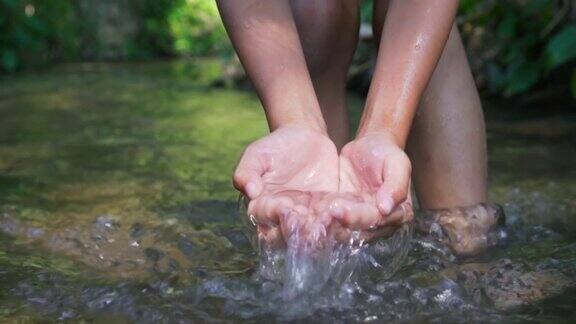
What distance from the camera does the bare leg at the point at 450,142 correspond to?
72.4 inches

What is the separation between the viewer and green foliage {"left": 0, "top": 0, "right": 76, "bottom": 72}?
27.9ft

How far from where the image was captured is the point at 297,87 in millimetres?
1574

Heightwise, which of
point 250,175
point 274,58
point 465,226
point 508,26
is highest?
point 508,26

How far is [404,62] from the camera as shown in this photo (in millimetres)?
1548

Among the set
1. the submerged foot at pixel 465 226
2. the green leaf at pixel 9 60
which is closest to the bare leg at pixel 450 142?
the submerged foot at pixel 465 226

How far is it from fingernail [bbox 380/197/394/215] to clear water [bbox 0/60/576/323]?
9 centimetres

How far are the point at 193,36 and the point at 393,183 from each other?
466 inches

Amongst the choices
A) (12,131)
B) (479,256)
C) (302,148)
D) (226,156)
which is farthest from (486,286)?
(12,131)

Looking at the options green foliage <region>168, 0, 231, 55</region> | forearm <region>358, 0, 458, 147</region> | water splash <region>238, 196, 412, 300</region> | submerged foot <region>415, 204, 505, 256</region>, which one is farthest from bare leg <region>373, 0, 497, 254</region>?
green foliage <region>168, 0, 231, 55</region>

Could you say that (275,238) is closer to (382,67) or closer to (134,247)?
(382,67)

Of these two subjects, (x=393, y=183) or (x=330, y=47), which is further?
(x=330, y=47)

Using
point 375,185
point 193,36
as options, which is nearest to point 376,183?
point 375,185

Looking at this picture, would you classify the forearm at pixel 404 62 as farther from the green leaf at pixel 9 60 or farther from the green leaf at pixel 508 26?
the green leaf at pixel 9 60

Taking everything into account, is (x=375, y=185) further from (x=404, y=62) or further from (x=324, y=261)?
(x=404, y=62)
